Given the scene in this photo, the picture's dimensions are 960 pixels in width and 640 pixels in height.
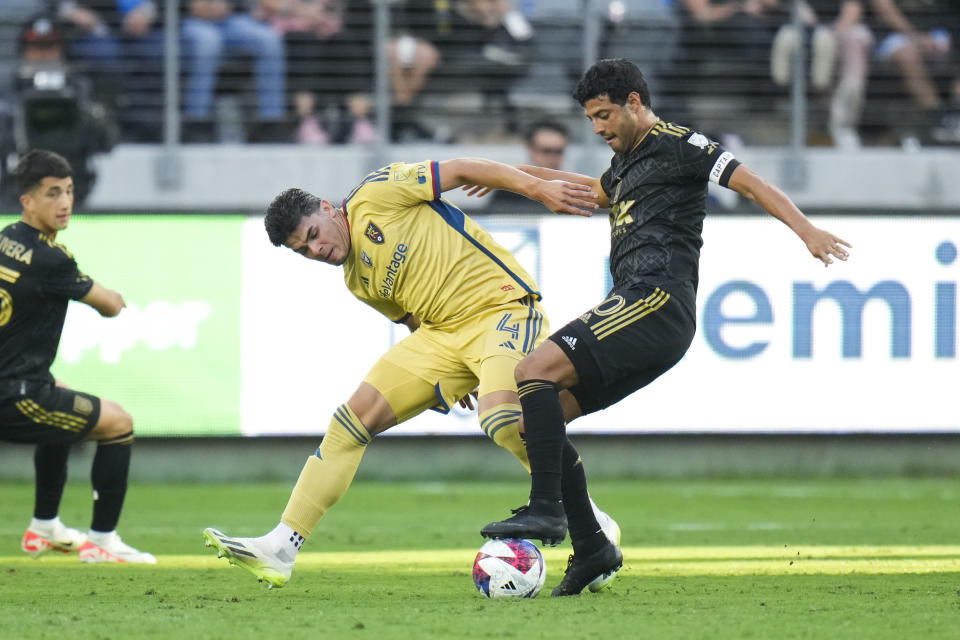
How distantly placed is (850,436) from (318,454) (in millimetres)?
6332

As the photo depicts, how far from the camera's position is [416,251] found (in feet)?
19.2

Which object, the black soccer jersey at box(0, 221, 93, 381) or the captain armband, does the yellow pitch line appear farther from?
the captain armband

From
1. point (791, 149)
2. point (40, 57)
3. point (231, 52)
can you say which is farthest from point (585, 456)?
point (40, 57)

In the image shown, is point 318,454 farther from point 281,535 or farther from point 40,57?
point 40,57

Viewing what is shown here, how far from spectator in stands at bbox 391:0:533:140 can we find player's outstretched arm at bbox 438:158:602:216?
6888 millimetres

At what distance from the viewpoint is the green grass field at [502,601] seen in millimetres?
4629

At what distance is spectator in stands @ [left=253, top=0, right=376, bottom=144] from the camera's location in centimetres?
1260

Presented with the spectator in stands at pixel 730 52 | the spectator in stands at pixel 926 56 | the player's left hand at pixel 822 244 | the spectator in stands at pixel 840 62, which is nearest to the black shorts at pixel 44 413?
the player's left hand at pixel 822 244

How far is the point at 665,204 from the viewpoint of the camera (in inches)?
218

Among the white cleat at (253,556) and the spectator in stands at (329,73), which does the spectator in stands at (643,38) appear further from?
the white cleat at (253,556)

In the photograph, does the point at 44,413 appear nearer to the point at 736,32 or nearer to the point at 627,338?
the point at 627,338

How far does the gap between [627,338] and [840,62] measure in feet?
27.4

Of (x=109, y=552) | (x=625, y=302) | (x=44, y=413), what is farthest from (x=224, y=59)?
(x=625, y=302)

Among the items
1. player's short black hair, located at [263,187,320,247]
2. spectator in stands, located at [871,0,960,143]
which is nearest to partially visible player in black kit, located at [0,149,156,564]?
player's short black hair, located at [263,187,320,247]
